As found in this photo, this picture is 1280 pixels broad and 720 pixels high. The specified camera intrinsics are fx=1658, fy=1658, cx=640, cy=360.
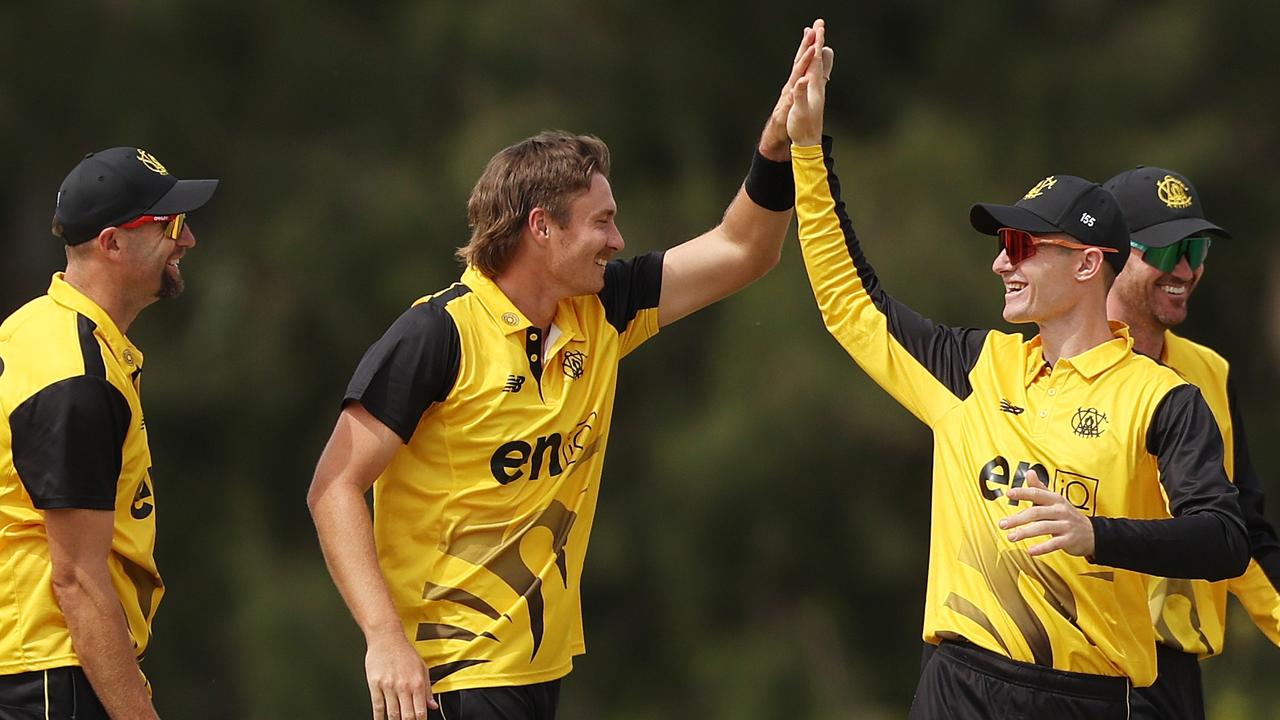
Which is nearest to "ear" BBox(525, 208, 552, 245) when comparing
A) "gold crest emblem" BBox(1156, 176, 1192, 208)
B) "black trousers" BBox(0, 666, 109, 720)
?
"black trousers" BBox(0, 666, 109, 720)

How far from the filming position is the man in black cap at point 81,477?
3.44 metres

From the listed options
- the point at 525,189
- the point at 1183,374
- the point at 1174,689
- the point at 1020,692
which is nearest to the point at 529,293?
the point at 525,189

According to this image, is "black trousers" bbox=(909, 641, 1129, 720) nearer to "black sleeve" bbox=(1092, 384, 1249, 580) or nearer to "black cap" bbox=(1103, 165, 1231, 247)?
"black sleeve" bbox=(1092, 384, 1249, 580)

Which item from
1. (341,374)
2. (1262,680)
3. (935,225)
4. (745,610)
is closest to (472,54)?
(341,374)

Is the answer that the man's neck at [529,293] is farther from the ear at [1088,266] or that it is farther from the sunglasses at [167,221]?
the ear at [1088,266]

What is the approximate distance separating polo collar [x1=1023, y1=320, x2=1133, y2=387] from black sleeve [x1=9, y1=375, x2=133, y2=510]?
202 cm

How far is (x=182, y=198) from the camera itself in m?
3.83

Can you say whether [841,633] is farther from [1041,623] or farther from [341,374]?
[1041,623]

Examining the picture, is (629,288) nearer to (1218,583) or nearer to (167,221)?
(167,221)

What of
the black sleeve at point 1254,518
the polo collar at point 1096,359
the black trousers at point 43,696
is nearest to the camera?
the black trousers at point 43,696

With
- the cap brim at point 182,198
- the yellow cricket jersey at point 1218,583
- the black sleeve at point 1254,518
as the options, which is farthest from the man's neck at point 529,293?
the black sleeve at point 1254,518

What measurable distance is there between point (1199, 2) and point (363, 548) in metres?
9.00

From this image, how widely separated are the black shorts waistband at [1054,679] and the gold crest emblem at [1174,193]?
134 centimetres

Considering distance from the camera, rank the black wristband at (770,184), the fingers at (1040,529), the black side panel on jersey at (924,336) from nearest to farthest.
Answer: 1. the fingers at (1040,529)
2. the black side panel on jersey at (924,336)
3. the black wristband at (770,184)
